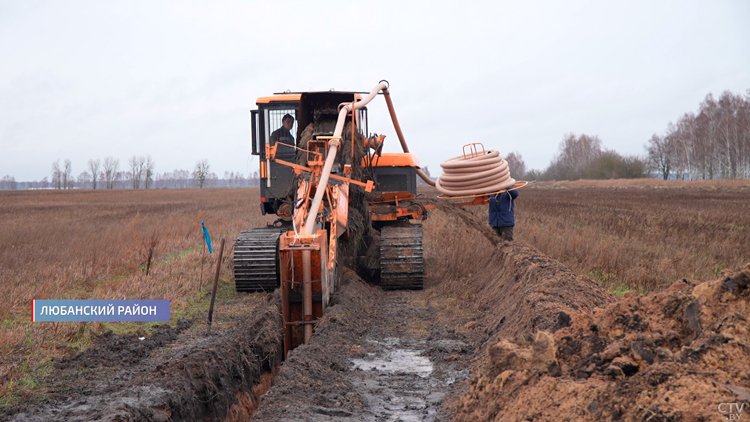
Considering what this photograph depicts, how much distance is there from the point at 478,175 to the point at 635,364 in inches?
275

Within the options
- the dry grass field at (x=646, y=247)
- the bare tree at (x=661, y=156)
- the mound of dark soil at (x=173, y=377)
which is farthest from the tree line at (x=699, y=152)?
the mound of dark soil at (x=173, y=377)

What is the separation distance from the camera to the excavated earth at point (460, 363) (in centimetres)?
329

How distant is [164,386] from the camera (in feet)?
16.6

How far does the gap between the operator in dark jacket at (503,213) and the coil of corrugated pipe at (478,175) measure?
27 centimetres

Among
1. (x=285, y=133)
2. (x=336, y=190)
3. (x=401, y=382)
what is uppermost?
(x=285, y=133)

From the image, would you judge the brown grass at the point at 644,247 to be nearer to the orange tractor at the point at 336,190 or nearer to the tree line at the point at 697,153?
the orange tractor at the point at 336,190

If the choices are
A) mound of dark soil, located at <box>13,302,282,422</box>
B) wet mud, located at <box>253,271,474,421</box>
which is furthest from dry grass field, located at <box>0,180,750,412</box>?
wet mud, located at <box>253,271,474,421</box>

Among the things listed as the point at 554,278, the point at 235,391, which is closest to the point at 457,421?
the point at 235,391

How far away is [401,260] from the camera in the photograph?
9.91m

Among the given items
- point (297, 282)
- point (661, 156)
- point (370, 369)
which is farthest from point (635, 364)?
point (661, 156)

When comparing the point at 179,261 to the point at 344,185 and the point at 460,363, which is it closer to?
the point at 344,185

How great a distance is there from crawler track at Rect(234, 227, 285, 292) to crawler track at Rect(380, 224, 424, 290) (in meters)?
1.76

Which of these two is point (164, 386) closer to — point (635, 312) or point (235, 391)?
point (235, 391)

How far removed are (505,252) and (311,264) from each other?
4346mm
